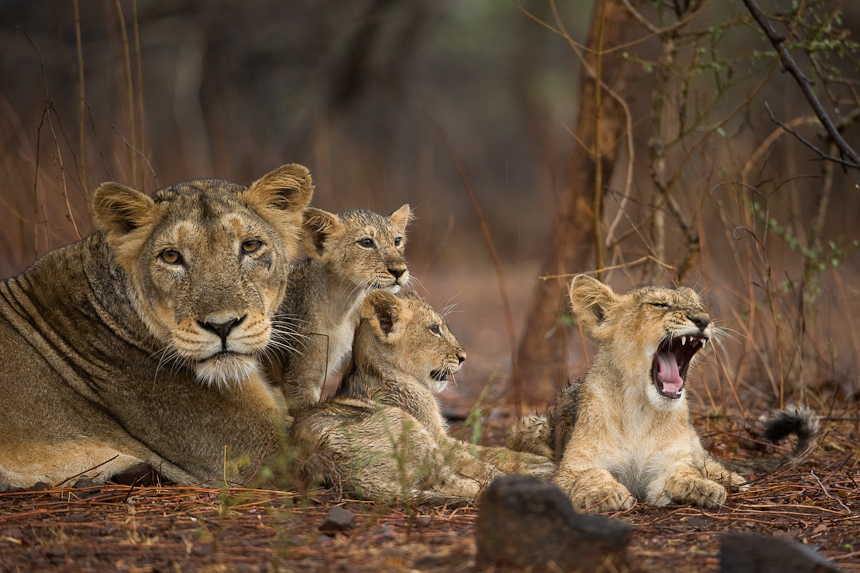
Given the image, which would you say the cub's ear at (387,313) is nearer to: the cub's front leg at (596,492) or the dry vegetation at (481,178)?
the dry vegetation at (481,178)

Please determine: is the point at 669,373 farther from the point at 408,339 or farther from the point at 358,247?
the point at 358,247

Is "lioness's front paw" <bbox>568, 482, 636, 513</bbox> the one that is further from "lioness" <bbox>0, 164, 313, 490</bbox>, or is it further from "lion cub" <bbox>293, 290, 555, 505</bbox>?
"lioness" <bbox>0, 164, 313, 490</bbox>

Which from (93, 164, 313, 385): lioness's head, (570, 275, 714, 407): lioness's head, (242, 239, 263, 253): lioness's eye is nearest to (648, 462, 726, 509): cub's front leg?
(570, 275, 714, 407): lioness's head

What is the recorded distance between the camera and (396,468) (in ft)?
13.4

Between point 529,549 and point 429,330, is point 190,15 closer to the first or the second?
point 429,330

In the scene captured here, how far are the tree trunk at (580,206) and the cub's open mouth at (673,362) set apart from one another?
2782 mm

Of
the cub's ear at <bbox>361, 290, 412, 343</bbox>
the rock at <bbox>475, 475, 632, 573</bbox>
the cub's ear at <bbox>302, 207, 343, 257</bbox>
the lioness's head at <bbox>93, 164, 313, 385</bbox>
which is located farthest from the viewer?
the cub's ear at <bbox>302, 207, 343, 257</bbox>

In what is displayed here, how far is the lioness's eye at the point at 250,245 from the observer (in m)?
4.28

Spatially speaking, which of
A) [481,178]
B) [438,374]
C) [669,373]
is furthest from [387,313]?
[481,178]

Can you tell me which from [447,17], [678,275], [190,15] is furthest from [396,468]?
[447,17]

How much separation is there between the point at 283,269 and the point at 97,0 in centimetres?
1365

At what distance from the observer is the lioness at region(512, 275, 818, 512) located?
421 centimetres

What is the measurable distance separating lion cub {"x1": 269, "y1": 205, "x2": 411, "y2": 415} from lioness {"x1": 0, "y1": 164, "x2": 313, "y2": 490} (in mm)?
493

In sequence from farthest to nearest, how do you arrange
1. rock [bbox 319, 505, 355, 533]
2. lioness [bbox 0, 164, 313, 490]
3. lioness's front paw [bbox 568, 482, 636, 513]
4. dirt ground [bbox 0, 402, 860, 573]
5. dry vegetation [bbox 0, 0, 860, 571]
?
1. lioness [bbox 0, 164, 313, 490]
2. lioness's front paw [bbox 568, 482, 636, 513]
3. dry vegetation [bbox 0, 0, 860, 571]
4. rock [bbox 319, 505, 355, 533]
5. dirt ground [bbox 0, 402, 860, 573]
